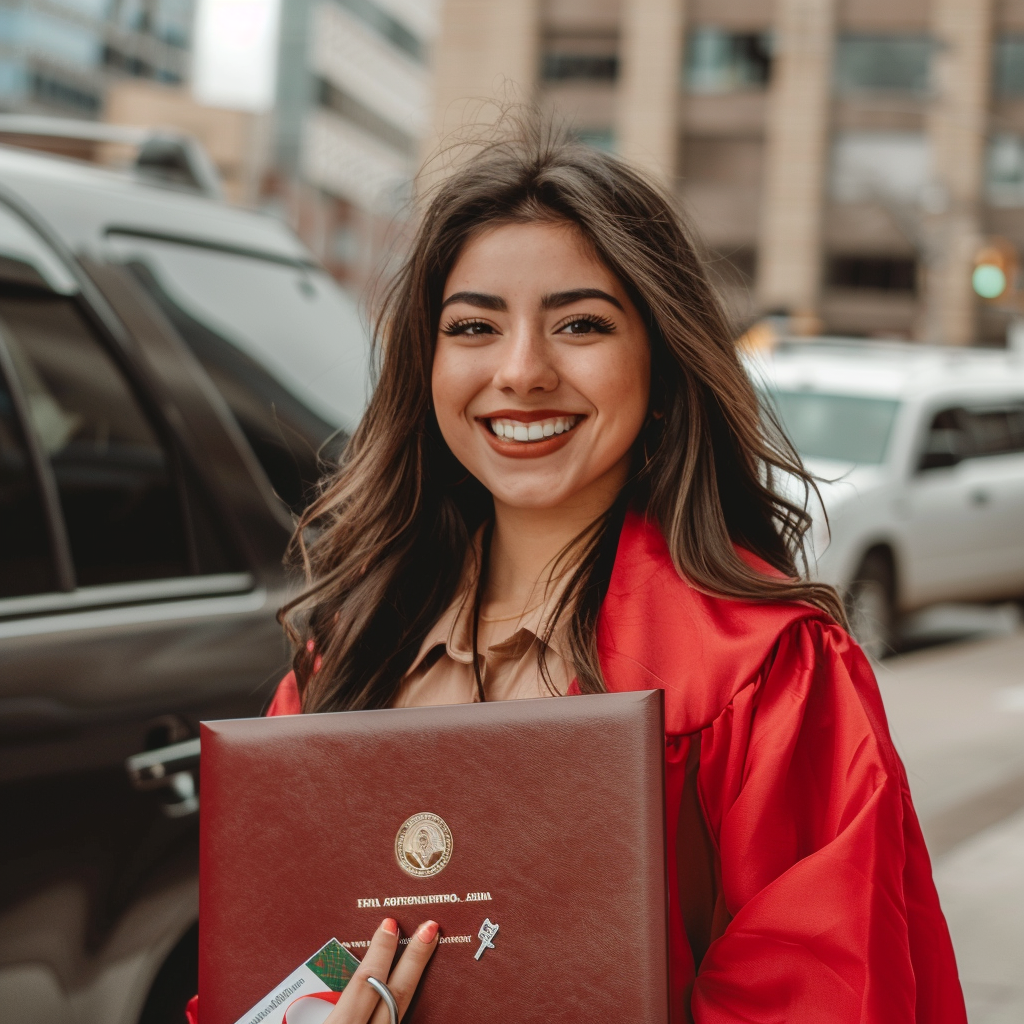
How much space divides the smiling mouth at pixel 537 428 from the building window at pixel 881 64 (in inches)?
1568

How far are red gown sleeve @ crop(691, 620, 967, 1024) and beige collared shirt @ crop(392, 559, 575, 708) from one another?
11.5 inches

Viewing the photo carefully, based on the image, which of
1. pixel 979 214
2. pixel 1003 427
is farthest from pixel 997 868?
pixel 979 214

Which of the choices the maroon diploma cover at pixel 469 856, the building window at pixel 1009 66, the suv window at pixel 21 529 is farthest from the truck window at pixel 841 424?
the building window at pixel 1009 66

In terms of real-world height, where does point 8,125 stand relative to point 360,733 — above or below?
above

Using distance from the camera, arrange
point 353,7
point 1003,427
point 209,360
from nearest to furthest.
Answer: point 209,360 < point 1003,427 < point 353,7

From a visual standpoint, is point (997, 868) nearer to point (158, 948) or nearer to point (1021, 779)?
point (1021, 779)

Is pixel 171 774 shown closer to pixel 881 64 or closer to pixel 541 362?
pixel 541 362

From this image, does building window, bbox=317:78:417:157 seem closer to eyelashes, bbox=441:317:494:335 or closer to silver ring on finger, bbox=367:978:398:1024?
eyelashes, bbox=441:317:494:335

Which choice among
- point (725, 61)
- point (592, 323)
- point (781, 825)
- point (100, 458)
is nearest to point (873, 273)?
point (725, 61)

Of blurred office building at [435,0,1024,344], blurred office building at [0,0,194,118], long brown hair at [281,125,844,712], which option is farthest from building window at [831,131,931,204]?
long brown hair at [281,125,844,712]

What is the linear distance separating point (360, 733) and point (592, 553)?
494 millimetres

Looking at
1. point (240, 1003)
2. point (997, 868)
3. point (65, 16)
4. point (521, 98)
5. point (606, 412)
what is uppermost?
point (65, 16)

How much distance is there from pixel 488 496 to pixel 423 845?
79cm

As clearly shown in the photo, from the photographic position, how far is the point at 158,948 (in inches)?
82.2
